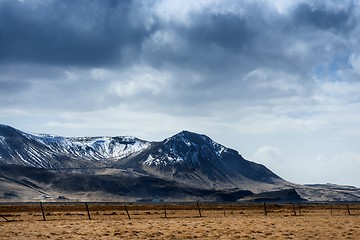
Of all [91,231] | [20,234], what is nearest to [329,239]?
[91,231]

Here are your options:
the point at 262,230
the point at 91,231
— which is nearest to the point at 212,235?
the point at 262,230

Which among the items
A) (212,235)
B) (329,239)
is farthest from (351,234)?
(212,235)

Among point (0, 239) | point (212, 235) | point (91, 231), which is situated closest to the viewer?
point (0, 239)

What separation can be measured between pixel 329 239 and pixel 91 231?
2102 cm

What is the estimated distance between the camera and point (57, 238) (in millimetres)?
44406

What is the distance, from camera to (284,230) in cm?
5247

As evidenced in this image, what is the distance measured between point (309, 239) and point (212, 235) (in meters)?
8.04

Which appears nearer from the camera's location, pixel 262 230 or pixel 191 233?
pixel 191 233

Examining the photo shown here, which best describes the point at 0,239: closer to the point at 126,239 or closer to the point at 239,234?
the point at 126,239

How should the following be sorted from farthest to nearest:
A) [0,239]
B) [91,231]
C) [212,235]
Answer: [91,231] < [212,235] < [0,239]

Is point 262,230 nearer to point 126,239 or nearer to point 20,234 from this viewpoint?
point 126,239

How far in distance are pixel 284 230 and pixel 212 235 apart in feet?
29.2

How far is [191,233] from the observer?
160ft

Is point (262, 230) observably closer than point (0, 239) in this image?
No
